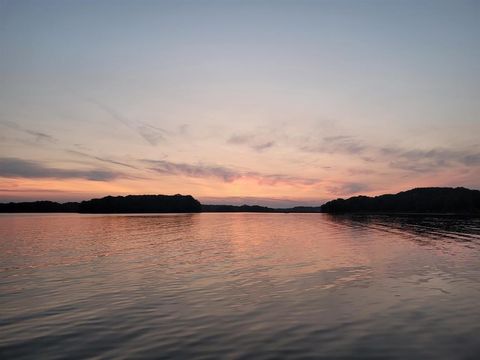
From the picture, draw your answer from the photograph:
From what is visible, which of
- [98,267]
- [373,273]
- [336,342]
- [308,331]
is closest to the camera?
[336,342]

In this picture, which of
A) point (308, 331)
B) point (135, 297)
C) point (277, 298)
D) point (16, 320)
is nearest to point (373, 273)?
point (277, 298)

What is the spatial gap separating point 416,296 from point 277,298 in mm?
8292

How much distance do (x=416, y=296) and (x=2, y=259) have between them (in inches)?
1516

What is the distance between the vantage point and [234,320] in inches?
674

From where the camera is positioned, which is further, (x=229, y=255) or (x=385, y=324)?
(x=229, y=255)

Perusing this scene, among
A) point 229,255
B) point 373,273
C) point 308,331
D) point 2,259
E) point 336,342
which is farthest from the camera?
point 229,255

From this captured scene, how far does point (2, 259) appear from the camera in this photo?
125 ft

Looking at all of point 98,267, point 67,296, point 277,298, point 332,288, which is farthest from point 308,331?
point 98,267

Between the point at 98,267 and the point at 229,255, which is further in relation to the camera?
the point at 229,255

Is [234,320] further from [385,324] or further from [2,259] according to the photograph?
[2,259]

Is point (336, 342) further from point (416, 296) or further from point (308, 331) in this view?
point (416, 296)

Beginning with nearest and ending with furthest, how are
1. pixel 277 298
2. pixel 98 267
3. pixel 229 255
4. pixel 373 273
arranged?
pixel 277 298 < pixel 373 273 < pixel 98 267 < pixel 229 255

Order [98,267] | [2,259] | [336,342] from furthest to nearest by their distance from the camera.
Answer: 1. [2,259]
2. [98,267]
3. [336,342]

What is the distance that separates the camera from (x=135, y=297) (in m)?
22.0
